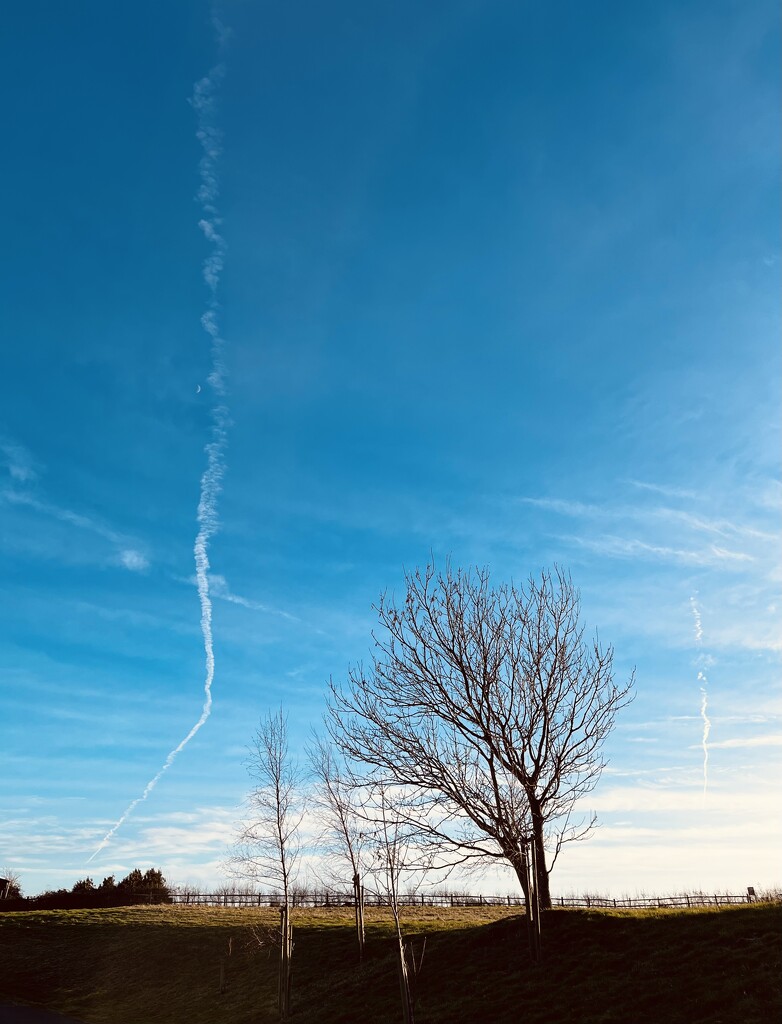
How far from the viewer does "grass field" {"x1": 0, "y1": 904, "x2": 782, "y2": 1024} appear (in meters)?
14.2

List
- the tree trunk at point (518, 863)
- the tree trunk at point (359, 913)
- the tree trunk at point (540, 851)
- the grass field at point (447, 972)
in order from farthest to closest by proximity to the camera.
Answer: the tree trunk at point (359, 913) < the tree trunk at point (540, 851) < the tree trunk at point (518, 863) < the grass field at point (447, 972)

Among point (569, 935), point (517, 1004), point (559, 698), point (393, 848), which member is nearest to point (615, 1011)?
point (517, 1004)

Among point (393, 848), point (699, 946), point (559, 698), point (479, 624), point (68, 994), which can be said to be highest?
point (479, 624)

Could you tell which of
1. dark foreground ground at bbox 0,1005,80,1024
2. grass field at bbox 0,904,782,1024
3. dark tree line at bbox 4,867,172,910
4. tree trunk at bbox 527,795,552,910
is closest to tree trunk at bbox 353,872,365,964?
grass field at bbox 0,904,782,1024

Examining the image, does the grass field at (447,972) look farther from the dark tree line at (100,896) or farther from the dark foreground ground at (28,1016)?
the dark tree line at (100,896)

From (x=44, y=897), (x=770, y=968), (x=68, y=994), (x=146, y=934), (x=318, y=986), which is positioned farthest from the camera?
(x=44, y=897)

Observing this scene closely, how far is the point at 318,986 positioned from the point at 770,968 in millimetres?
15229

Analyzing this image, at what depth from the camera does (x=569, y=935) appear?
750 inches

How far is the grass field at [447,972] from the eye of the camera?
1419 cm

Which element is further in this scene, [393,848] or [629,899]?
[629,899]

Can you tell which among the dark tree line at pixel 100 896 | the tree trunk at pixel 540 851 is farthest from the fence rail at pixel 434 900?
the tree trunk at pixel 540 851

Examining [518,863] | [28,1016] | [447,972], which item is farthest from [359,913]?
[28,1016]

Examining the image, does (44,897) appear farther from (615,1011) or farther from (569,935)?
(615,1011)

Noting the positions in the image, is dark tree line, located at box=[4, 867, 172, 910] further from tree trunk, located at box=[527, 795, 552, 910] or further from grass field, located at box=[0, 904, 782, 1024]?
tree trunk, located at box=[527, 795, 552, 910]
